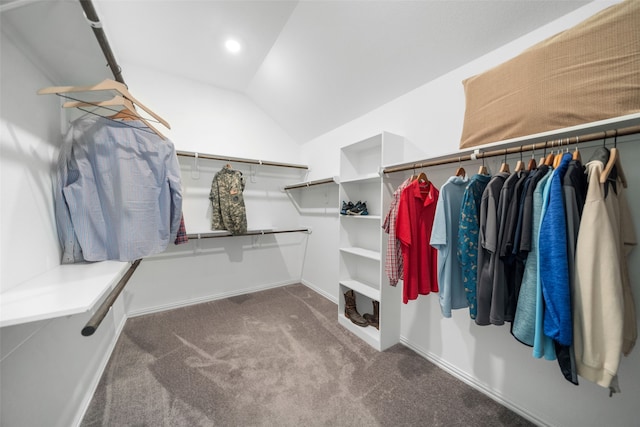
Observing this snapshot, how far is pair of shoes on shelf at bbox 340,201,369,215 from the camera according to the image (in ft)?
7.30

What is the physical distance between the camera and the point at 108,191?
1.15m

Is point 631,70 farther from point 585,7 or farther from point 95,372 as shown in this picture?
point 95,372

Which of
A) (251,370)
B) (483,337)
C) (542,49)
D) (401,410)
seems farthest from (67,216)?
(483,337)

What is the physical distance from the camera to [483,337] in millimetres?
1495

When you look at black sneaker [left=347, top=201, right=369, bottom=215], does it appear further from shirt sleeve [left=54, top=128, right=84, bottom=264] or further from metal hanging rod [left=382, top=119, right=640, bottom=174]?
shirt sleeve [left=54, top=128, right=84, bottom=264]

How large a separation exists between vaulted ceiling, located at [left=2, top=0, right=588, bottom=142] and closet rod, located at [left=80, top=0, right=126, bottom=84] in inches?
1.6

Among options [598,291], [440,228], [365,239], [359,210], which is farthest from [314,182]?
[598,291]

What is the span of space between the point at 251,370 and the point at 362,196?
185cm

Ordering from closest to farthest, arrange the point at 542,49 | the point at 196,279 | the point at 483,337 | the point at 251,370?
the point at 542,49 < the point at 483,337 < the point at 251,370 < the point at 196,279

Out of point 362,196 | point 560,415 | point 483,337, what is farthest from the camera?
point 362,196

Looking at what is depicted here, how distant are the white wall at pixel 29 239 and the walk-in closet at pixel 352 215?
12 millimetres

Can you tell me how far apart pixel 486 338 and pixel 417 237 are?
0.78 metres

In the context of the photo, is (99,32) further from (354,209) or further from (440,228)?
(354,209)

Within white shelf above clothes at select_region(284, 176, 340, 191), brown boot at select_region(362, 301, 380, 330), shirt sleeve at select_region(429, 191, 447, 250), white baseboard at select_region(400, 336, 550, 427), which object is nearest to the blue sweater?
shirt sleeve at select_region(429, 191, 447, 250)
